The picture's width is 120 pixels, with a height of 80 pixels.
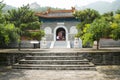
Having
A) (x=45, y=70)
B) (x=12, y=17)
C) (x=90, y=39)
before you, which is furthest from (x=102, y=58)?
(x=12, y=17)

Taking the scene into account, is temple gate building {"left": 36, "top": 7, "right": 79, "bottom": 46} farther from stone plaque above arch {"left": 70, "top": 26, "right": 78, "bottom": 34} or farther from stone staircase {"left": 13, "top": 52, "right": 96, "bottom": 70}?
stone staircase {"left": 13, "top": 52, "right": 96, "bottom": 70}

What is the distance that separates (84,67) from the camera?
496 inches

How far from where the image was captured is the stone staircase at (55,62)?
12.7 m

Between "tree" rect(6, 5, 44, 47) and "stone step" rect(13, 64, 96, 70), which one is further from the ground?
"tree" rect(6, 5, 44, 47)

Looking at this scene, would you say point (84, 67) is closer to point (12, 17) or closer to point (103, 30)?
point (103, 30)

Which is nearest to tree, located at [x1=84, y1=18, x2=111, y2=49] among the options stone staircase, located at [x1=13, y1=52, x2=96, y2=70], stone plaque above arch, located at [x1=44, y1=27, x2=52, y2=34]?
stone staircase, located at [x1=13, y1=52, x2=96, y2=70]

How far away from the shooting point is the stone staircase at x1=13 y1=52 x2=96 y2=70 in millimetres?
12703

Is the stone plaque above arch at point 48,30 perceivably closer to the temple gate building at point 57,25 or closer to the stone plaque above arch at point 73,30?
the temple gate building at point 57,25

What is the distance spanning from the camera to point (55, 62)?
13.4m

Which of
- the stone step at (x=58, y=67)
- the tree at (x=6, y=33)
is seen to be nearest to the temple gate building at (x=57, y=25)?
the tree at (x=6, y=33)

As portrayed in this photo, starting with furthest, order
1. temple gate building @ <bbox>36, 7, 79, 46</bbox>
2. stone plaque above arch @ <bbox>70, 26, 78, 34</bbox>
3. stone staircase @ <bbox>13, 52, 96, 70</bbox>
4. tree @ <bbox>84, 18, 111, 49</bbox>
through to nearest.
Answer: stone plaque above arch @ <bbox>70, 26, 78, 34</bbox> → temple gate building @ <bbox>36, 7, 79, 46</bbox> → tree @ <bbox>84, 18, 111, 49</bbox> → stone staircase @ <bbox>13, 52, 96, 70</bbox>

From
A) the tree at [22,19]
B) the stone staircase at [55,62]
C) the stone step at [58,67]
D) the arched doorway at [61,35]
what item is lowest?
the stone step at [58,67]

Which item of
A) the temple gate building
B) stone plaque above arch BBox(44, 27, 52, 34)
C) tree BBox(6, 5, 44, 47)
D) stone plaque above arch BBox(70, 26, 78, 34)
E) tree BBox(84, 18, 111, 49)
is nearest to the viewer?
tree BBox(84, 18, 111, 49)

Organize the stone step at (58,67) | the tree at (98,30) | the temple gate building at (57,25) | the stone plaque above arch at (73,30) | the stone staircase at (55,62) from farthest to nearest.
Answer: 1. the stone plaque above arch at (73,30)
2. the temple gate building at (57,25)
3. the tree at (98,30)
4. the stone staircase at (55,62)
5. the stone step at (58,67)
